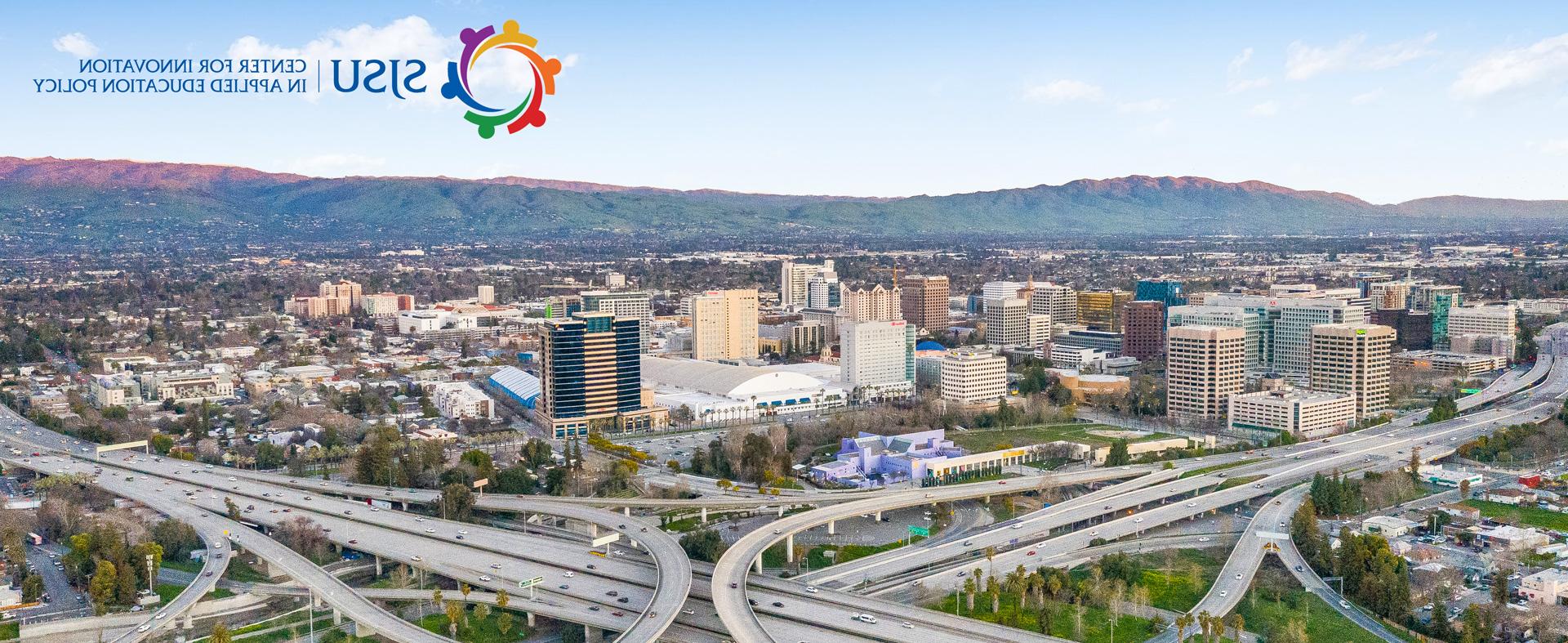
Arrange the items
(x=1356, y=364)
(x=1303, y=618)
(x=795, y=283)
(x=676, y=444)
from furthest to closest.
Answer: (x=795, y=283) < (x=1356, y=364) < (x=676, y=444) < (x=1303, y=618)

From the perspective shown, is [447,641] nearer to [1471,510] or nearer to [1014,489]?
[1014,489]

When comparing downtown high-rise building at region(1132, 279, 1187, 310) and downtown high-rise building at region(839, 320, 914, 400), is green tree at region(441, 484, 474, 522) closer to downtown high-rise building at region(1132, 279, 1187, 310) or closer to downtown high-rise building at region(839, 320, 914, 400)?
downtown high-rise building at region(839, 320, 914, 400)

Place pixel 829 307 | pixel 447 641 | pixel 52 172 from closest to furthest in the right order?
pixel 447 641 < pixel 829 307 < pixel 52 172

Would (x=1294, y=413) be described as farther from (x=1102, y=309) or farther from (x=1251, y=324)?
(x=1102, y=309)

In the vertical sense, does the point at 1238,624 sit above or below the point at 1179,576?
above

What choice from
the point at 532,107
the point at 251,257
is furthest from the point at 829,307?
the point at 251,257

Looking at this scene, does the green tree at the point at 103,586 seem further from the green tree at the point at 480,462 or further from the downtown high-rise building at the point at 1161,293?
the downtown high-rise building at the point at 1161,293

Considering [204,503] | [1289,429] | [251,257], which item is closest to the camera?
[204,503]

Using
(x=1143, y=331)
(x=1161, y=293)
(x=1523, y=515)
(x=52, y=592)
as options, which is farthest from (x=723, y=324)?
(x=52, y=592)
